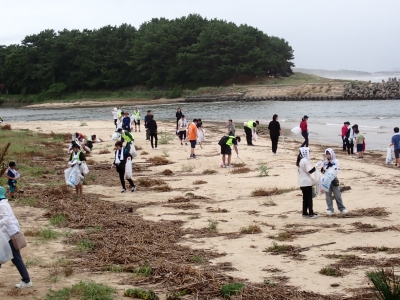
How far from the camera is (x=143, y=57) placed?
9756cm

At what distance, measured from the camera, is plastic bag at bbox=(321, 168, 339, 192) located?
457 inches

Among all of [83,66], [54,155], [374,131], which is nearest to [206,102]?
[83,66]

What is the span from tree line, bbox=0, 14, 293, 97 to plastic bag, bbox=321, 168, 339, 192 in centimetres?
7783

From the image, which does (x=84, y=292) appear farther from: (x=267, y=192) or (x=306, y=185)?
(x=267, y=192)

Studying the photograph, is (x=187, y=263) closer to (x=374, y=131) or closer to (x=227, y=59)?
(x=374, y=131)

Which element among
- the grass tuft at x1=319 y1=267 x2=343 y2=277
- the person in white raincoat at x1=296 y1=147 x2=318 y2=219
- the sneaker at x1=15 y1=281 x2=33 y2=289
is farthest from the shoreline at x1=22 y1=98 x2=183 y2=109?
the sneaker at x1=15 y1=281 x2=33 y2=289

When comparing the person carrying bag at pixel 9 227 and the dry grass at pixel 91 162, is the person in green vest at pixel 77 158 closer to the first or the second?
the dry grass at pixel 91 162

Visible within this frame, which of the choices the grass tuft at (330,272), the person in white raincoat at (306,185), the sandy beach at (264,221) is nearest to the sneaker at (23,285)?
the sandy beach at (264,221)

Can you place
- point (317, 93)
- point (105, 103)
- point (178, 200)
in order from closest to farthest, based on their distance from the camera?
1. point (178, 200)
2. point (317, 93)
3. point (105, 103)

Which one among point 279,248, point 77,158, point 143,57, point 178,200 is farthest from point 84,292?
point 143,57

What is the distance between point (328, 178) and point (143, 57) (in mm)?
88273

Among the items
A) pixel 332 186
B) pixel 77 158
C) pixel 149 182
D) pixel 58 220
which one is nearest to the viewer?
pixel 58 220

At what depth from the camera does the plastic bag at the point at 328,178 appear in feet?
38.1

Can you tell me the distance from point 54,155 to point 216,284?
1554 cm
